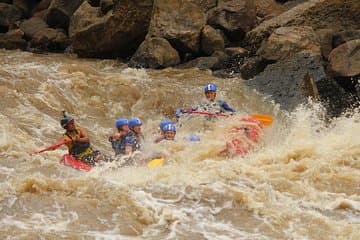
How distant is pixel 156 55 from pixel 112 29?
5.84 feet

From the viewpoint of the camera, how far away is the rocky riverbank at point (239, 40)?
1160cm

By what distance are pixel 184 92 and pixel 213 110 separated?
2.51 meters

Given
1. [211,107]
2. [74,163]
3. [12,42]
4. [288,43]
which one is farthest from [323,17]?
[12,42]

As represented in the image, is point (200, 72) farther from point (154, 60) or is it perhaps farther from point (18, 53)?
point (18, 53)

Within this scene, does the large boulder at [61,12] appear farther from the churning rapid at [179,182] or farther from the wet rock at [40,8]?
the churning rapid at [179,182]

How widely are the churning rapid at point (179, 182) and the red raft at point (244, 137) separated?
17 centimetres

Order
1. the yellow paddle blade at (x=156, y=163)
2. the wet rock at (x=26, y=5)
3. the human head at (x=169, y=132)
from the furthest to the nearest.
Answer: the wet rock at (x=26, y=5) → the human head at (x=169, y=132) → the yellow paddle blade at (x=156, y=163)

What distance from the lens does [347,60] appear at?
1145 cm

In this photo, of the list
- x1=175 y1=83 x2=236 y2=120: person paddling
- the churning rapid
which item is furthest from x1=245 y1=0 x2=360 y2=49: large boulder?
x1=175 y1=83 x2=236 y2=120: person paddling

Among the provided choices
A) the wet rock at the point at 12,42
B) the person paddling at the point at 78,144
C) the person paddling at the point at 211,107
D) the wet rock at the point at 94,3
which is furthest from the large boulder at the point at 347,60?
the wet rock at the point at 12,42

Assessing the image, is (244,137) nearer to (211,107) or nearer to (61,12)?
(211,107)

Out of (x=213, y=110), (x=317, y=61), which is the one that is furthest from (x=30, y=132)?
(x=317, y=61)

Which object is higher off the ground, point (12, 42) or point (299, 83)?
point (299, 83)

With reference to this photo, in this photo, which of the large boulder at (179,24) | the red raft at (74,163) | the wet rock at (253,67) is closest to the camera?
the red raft at (74,163)
